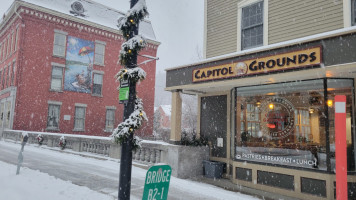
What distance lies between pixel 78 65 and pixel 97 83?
2.64 m

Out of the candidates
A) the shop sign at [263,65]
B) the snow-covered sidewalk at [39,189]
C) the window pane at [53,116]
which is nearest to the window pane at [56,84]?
the window pane at [53,116]

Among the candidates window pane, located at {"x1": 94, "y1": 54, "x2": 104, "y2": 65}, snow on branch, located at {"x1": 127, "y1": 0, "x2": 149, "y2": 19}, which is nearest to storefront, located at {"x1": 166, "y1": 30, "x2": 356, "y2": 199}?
snow on branch, located at {"x1": 127, "y1": 0, "x2": 149, "y2": 19}

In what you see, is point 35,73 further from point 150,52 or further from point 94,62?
point 150,52

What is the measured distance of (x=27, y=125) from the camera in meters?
22.5

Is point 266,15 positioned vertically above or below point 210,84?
above

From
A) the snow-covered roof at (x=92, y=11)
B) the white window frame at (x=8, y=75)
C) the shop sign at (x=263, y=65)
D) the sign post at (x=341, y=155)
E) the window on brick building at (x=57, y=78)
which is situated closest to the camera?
the sign post at (x=341, y=155)

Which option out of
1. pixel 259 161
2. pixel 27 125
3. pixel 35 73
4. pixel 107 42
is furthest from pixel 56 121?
pixel 259 161

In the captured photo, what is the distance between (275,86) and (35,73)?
2159 centimetres

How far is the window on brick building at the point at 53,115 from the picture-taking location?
2380 centimetres

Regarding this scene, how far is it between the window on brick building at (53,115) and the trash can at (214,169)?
18.5m

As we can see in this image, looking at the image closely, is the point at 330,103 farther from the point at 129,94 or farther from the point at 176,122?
the point at 129,94

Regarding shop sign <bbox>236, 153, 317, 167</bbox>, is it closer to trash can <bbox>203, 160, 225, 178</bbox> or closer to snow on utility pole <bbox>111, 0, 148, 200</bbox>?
trash can <bbox>203, 160, 225, 178</bbox>

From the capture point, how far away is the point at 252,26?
10.9m

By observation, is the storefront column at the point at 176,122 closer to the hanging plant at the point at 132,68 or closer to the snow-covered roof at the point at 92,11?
the hanging plant at the point at 132,68
